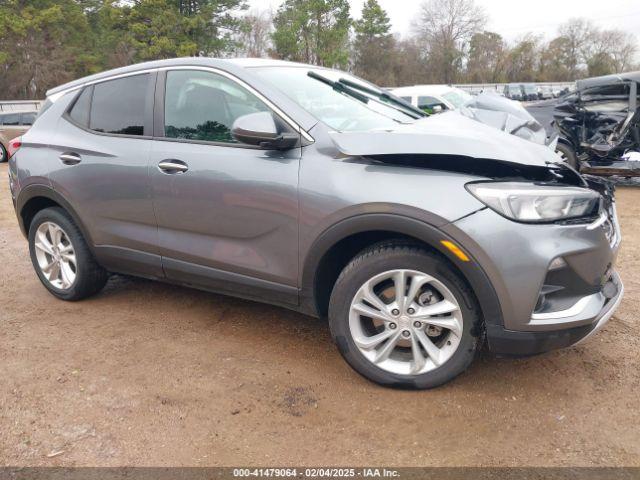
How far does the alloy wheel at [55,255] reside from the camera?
419 centimetres

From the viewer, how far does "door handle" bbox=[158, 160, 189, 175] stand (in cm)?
333

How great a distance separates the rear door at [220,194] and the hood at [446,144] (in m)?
0.36

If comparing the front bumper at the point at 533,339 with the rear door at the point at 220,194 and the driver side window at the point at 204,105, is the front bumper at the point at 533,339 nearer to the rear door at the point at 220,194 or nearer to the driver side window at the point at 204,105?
the rear door at the point at 220,194

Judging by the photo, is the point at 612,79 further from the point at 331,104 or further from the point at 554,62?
the point at 554,62

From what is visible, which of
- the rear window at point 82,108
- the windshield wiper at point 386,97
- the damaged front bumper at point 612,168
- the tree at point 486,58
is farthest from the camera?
the tree at point 486,58

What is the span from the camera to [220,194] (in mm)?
3182

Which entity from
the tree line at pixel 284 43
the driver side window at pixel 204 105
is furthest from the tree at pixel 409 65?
the driver side window at pixel 204 105

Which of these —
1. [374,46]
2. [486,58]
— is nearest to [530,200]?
[374,46]

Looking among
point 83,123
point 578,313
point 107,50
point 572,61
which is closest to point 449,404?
point 578,313

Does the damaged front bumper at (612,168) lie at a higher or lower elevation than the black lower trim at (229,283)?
lower

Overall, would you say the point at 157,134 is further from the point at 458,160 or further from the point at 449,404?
the point at 449,404

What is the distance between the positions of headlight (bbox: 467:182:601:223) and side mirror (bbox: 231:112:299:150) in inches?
38.3

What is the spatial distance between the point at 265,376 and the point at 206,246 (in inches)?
33.9

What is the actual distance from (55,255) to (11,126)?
51.4ft
